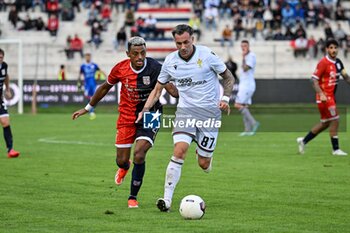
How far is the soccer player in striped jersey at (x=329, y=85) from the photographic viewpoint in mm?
19500

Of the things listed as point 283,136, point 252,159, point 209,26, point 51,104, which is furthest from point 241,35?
point 252,159

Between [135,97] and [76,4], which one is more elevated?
[135,97]

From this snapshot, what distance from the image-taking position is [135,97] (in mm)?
12938

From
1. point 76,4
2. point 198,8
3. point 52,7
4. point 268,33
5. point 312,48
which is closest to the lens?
point 312,48

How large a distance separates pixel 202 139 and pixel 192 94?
623mm

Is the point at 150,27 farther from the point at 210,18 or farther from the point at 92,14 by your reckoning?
the point at 92,14

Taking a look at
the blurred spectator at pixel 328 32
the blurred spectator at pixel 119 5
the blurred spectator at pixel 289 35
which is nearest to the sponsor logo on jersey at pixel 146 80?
the blurred spectator at pixel 328 32

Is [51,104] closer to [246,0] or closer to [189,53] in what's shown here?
[246,0]

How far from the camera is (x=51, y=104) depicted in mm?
41000

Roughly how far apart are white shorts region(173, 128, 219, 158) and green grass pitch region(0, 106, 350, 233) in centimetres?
74

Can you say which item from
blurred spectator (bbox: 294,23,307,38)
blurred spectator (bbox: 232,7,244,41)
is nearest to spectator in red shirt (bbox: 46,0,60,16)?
blurred spectator (bbox: 232,7,244,41)

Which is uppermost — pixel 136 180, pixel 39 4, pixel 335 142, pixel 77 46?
pixel 136 180

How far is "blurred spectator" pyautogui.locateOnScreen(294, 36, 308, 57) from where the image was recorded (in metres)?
48.9

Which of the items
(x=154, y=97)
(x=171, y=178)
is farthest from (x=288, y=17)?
(x=171, y=178)
